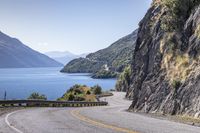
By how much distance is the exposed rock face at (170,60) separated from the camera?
23.7m

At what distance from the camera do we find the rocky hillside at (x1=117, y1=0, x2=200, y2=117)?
23716 millimetres

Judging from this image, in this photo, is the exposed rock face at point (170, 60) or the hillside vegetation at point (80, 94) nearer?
the exposed rock face at point (170, 60)

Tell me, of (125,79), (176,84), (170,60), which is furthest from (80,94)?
(176,84)

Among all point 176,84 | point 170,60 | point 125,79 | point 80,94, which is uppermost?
→ point 170,60

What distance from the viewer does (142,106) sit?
2972 centimetres

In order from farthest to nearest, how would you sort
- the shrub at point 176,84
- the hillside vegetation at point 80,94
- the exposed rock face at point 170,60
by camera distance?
the hillside vegetation at point 80,94, the shrub at point 176,84, the exposed rock face at point 170,60

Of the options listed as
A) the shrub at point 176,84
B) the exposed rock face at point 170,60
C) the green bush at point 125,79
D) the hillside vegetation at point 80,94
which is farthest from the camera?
the green bush at point 125,79

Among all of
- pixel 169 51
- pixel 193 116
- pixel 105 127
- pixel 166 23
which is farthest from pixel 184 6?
pixel 105 127

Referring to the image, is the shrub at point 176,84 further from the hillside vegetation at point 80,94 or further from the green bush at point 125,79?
the green bush at point 125,79

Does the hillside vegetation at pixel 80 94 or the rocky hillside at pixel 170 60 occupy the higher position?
the rocky hillside at pixel 170 60

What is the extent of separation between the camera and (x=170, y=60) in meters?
28.6

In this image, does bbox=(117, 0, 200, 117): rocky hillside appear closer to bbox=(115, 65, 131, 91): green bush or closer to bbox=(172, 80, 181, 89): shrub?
bbox=(172, 80, 181, 89): shrub

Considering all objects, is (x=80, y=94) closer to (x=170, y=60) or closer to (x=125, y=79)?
(x=125, y=79)

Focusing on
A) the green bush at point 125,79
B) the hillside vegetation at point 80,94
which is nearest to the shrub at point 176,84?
the hillside vegetation at point 80,94
